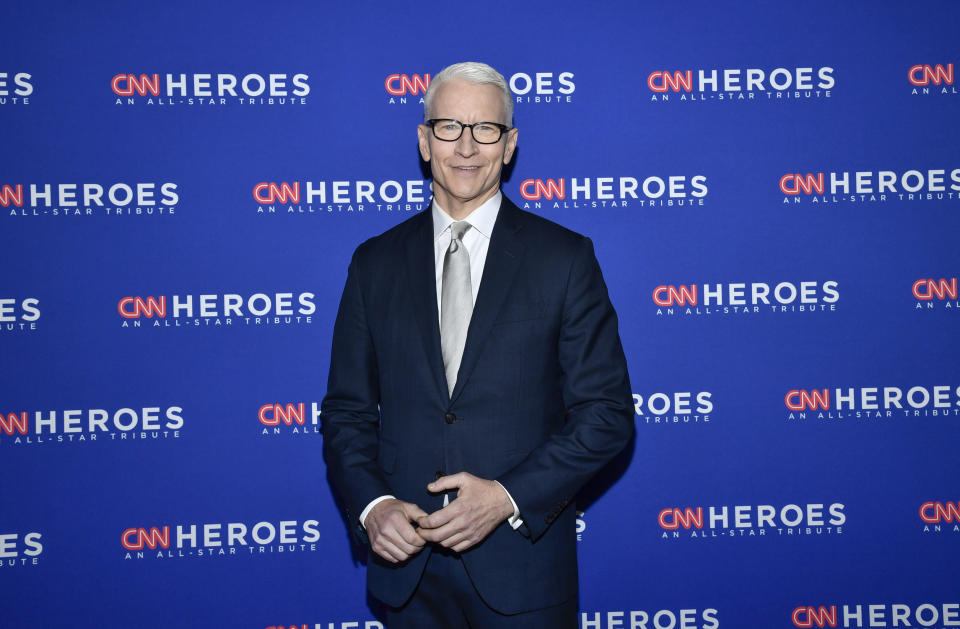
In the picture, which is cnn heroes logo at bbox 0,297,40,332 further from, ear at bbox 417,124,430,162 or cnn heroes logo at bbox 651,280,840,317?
cnn heroes logo at bbox 651,280,840,317

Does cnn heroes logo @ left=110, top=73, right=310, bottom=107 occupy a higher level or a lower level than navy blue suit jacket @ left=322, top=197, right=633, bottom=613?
higher

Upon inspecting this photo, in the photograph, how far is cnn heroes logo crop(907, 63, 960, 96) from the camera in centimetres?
223

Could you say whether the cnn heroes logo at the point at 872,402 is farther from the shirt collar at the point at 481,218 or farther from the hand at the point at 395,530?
the hand at the point at 395,530

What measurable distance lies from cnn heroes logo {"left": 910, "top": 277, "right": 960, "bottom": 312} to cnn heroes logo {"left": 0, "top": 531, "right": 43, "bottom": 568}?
284cm

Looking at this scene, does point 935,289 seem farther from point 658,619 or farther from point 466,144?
point 466,144

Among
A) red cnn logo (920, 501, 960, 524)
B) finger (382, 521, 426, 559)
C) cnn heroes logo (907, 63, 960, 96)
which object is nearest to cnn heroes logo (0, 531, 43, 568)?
finger (382, 521, 426, 559)

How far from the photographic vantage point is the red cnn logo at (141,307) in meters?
2.18

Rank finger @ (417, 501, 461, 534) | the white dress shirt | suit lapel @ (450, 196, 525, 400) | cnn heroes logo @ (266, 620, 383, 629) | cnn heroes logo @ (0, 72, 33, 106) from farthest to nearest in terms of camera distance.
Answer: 1. cnn heroes logo @ (266, 620, 383, 629)
2. cnn heroes logo @ (0, 72, 33, 106)
3. the white dress shirt
4. suit lapel @ (450, 196, 525, 400)
5. finger @ (417, 501, 461, 534)

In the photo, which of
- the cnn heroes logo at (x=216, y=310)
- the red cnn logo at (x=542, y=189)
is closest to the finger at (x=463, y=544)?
the cnn heroes logo at (x=216, y=310)

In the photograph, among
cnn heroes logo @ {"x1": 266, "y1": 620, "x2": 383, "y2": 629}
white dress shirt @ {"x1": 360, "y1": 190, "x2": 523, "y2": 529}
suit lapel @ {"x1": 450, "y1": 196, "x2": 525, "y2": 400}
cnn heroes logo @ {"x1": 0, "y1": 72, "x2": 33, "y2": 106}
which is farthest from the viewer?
cnn heroes logo @ {"x1": 266, "y1": 620, "x2": 383, "y2": 629}

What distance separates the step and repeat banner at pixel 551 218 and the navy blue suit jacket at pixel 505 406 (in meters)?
0.68

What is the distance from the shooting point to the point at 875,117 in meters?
2.23

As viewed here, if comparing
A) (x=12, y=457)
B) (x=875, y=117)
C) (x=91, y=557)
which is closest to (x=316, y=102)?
(x=12, y=457)

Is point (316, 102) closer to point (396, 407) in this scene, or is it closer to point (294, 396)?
point (294, 396)
